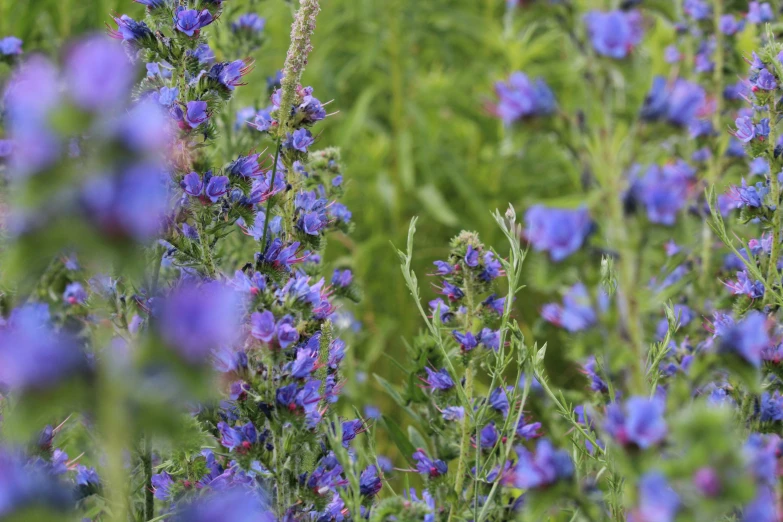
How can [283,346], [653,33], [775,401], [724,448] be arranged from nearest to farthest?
[724,448] → [283,346] → [775,401] → [653,33]

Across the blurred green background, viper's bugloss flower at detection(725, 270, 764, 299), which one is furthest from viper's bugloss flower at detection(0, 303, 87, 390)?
the blurred green background

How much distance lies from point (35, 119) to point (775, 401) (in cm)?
93

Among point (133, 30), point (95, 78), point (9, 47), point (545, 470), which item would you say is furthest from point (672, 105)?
point (9, 47)

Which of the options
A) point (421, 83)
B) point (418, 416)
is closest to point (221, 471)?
point (418, 416)

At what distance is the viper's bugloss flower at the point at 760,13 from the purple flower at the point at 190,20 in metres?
1.03

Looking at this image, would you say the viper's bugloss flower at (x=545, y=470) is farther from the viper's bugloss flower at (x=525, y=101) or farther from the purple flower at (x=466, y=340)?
the purple flower at (x=466, y=340)

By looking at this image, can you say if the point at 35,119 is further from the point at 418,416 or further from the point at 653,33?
the point at 653,33

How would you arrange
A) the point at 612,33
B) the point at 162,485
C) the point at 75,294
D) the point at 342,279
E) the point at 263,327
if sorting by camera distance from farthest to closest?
the point at 75,294, the point at 342,279, the point at 162,485, the point at 263,327, the point at 612,33

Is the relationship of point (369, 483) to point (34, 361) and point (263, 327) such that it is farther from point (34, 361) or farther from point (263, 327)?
point (34, 361)

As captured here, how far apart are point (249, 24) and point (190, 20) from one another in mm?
614

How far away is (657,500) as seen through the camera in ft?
1.70

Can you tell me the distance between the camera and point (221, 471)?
1.07 m

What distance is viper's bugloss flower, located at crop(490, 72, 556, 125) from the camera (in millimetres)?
628

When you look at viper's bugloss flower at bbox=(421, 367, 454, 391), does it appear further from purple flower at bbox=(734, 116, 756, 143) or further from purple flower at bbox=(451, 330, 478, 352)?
purple flower at bbox=(734, 116, 756, 143)
